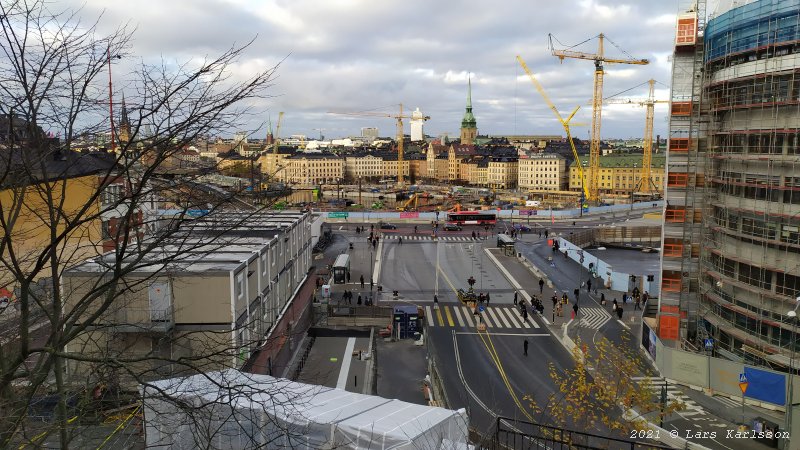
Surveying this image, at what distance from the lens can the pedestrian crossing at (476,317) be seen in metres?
32.6

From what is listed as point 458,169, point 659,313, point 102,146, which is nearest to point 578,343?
point 659,313

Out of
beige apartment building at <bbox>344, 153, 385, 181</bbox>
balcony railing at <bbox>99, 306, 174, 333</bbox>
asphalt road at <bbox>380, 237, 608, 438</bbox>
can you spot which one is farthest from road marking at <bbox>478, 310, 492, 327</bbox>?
→ beige apartment building at <bbox>344, 153, 385, 181</bbox>

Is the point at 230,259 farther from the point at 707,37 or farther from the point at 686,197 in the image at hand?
the point at 707,37

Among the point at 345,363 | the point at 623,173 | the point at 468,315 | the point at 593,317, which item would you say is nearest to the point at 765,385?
the point at 593,317

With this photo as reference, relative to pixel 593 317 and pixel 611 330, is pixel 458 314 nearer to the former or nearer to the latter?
pixel 593 317

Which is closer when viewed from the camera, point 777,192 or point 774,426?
point 774,426

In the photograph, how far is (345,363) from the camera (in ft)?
70.7

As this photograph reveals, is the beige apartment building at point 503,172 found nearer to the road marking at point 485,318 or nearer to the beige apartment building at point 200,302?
the road marking at point 485,318

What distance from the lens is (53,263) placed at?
6.23 metres

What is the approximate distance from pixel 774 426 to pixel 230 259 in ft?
61.2

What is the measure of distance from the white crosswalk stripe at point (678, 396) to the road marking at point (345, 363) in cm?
1036

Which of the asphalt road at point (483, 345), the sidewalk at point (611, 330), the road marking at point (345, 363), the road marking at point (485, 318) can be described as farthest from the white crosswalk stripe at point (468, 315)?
the road marking at point (345, 363)

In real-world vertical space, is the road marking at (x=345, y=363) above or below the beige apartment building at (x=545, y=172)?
below

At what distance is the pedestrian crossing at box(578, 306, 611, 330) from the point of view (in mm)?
32281
